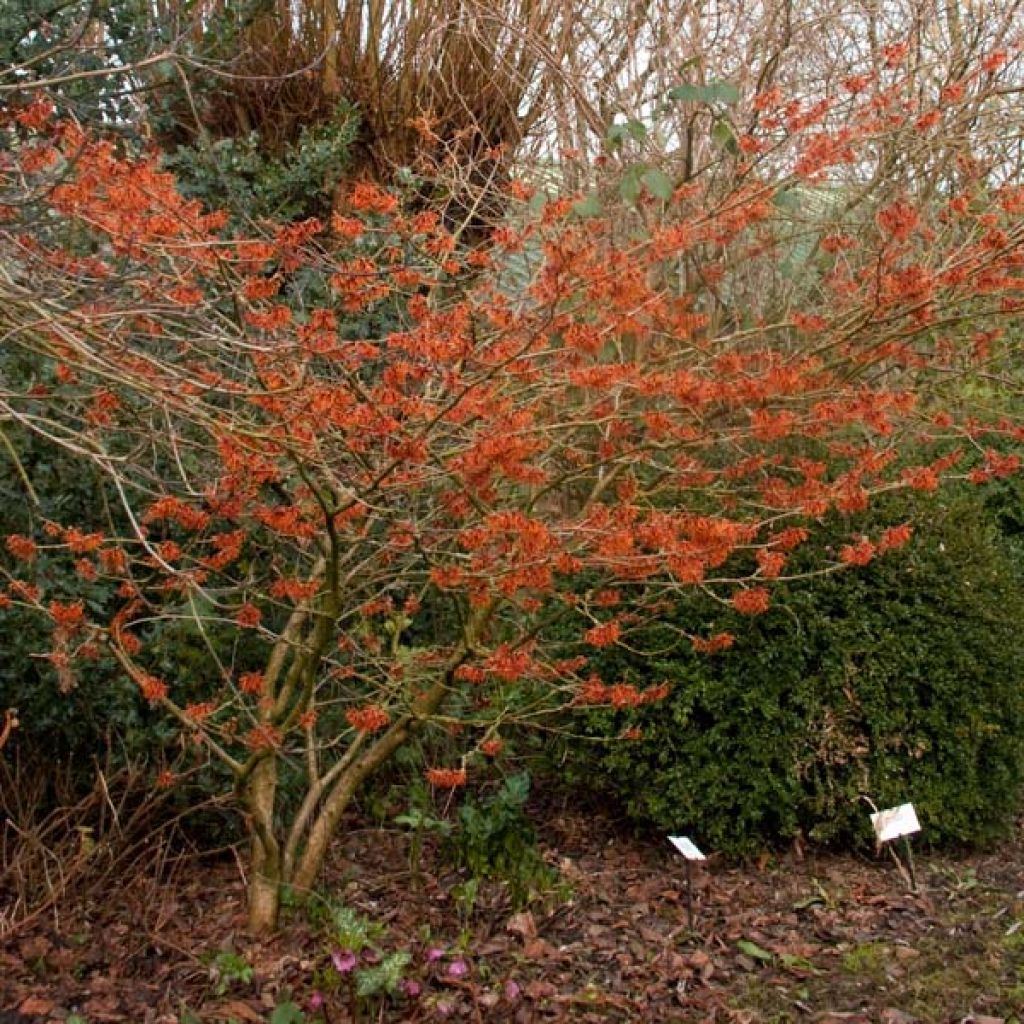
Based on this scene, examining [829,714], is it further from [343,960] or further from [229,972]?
[229,972]

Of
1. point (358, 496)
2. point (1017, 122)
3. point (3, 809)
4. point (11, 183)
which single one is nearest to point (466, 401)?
point (358, 496)

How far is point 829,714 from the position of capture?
405 cm

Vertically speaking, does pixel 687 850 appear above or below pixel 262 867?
below

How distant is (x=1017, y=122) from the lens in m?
5.81

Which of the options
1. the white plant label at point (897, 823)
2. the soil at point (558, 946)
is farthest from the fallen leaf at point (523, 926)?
the white plant label at point (897, 823)

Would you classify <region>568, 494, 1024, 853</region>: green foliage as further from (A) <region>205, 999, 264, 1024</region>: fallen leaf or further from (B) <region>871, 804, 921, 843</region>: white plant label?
(A) <region>205, 999, 264, 1024</region>: fallen leaf

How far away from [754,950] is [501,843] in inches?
36.5

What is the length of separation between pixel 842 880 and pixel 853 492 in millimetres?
1446

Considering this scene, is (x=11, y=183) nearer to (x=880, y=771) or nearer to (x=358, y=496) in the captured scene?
(x=358, y=496)

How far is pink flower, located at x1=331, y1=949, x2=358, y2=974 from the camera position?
3053mm

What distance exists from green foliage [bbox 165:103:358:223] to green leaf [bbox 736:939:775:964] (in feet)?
11.2

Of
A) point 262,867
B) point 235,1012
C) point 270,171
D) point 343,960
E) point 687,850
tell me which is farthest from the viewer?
point 270,171

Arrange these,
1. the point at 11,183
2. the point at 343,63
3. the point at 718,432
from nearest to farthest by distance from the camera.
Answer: the point at 11,183, the point at 718,432, the point at 343,63

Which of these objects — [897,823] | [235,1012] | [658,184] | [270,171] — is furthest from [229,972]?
[270,171]
